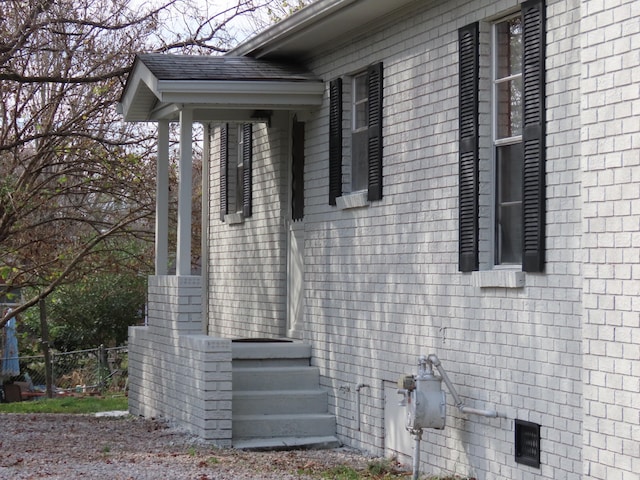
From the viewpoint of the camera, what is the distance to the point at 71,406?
1686cm

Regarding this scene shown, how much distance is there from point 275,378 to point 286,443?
0.92 meters

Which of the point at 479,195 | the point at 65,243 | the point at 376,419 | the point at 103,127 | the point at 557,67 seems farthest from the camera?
the point at 65,243

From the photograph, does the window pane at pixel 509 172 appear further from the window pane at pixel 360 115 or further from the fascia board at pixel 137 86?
the fascia board at pixel 137 86

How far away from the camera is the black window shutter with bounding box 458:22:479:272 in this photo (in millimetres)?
→ 8703

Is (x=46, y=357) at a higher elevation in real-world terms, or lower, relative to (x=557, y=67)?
lower

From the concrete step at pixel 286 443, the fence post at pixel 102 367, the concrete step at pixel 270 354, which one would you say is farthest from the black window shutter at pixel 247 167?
the fence post at pixel 102 367

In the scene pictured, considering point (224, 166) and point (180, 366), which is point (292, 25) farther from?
point (224, 166)

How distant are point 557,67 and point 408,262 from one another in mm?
2799

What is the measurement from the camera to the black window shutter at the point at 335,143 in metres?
11.5

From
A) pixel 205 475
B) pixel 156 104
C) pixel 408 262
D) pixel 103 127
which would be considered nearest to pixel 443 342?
pixel 408 262

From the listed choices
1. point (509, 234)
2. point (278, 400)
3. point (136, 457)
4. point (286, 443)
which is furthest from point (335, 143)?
point (136, 457)

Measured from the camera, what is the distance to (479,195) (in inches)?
341

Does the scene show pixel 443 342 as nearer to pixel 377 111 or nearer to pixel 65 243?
pixel 377 111

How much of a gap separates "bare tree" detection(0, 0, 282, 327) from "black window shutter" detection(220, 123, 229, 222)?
1.46 meters
